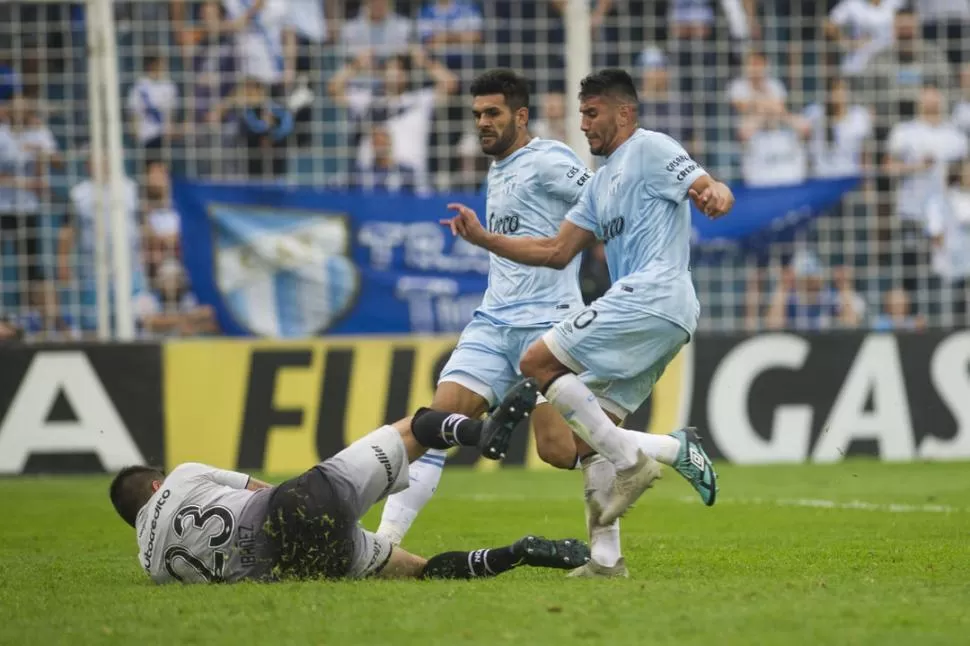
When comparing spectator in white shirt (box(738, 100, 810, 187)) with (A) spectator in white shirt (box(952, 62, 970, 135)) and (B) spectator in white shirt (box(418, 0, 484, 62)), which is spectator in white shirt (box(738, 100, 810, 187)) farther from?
(B) spectator in white shirt (box(418, 0, 484, 62))

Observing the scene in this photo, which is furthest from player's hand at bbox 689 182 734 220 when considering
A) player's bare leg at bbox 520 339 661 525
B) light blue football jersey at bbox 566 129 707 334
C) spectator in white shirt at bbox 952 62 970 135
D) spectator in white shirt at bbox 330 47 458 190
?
spectator in white shirt at bbox 952 62 970 135

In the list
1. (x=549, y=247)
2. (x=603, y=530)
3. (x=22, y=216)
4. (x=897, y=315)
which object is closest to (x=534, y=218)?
(x=549, y=247)

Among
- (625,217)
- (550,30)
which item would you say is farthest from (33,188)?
(625,217)

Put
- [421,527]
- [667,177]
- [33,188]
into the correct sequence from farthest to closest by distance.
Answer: [33,188] < [421,527] < [667,177]

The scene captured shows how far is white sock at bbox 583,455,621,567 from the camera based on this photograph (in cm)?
810

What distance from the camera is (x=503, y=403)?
766 centimetres

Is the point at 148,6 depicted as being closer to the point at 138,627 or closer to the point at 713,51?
the point at 713,51

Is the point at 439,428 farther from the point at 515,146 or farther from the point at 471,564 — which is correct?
the point at 515,146

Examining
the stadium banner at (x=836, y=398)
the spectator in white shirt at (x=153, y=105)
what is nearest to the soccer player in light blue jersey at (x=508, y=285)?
the stadium banner at (x=836, y=398)

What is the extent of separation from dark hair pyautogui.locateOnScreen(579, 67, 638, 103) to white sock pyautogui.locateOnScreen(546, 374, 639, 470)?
1407 mm

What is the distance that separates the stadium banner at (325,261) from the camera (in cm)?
1759

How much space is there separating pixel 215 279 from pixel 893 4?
7.86 meters

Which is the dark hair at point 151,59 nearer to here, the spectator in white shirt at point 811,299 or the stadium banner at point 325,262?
the stadium banner at point 325,262

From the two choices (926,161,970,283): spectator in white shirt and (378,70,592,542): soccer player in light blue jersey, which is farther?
(926,161,970,283): spectator in white shirt
